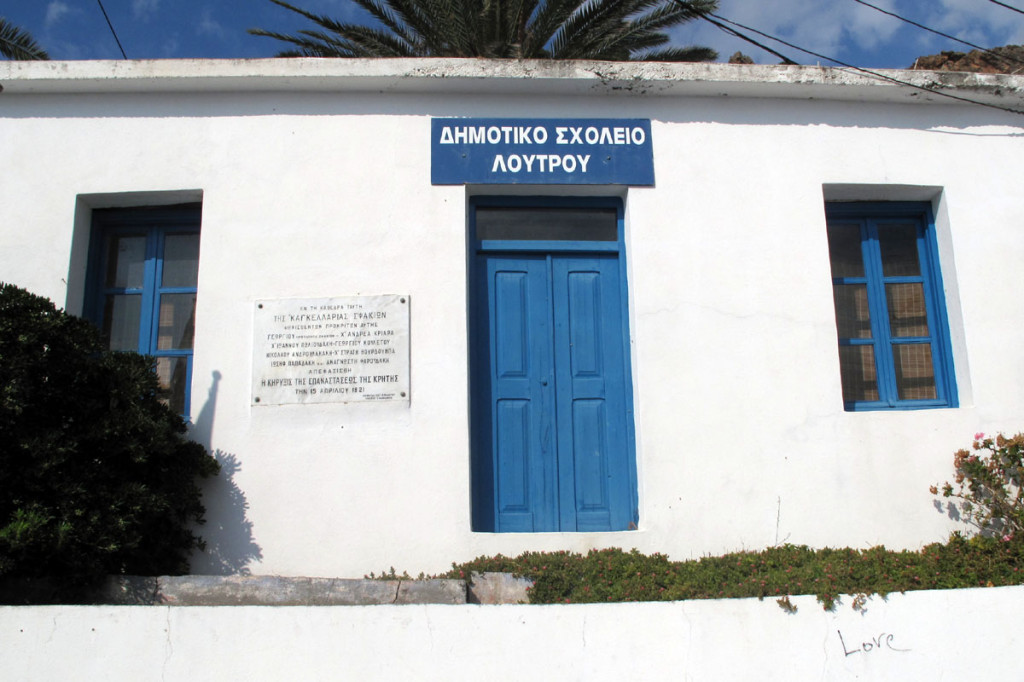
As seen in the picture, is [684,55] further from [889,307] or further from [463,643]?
[463,643]

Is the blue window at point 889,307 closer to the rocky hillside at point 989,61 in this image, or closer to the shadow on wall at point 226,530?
the rocky hillside at point 989,61

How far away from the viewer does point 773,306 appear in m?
4.90

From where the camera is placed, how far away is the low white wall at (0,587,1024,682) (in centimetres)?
356

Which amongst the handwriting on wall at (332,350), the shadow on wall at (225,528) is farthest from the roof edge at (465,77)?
the shadow on wall at (225,528)

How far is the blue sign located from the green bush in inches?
91.1

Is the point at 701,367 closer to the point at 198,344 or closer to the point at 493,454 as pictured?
the point at 493,454

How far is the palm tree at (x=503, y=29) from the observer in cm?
873

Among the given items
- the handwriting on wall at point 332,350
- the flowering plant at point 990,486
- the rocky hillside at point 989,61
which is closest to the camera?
the flowering plant at point 990,486

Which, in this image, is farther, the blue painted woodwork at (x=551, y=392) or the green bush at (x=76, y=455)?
the blue painted woodwork at (x=551, y=392)

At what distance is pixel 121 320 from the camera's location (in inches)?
203

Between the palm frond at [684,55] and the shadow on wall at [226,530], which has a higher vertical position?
the palm frond at [684,55]

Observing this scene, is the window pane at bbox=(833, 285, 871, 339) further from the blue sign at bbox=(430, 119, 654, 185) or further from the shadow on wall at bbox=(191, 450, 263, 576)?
the shadow on wall at bbox=(191, 450, 263, 576)

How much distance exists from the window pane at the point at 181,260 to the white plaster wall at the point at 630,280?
0.42 meters

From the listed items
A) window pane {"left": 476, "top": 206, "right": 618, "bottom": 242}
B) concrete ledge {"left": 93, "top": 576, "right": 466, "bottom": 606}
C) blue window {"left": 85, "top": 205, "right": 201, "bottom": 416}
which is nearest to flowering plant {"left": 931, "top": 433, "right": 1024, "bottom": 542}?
window pane {"left": 476, "top": 206, "right": 618, "bottom": 242}
